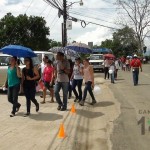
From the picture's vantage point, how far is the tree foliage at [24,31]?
6175 centimetres

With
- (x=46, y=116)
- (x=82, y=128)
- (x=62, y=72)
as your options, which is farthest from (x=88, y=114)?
(x=82, y=128)

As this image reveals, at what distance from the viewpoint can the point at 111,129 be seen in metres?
9.59

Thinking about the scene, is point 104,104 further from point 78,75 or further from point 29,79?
point 29,79

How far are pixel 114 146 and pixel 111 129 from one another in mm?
1689

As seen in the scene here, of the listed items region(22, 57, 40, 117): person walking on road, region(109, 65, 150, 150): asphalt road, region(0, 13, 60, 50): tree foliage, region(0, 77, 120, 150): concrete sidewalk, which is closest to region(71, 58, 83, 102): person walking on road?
region(0, 77, 120, 150): concrete sidewalk

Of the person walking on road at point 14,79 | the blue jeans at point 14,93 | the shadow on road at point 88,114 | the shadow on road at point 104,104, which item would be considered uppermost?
the person walking on road at point 14,79

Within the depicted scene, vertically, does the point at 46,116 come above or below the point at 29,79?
below

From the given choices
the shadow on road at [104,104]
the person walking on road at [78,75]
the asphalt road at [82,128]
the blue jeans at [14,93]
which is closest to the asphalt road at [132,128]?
the asphalt road at [82,128]

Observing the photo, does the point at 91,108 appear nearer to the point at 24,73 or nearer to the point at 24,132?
the point at 24,73

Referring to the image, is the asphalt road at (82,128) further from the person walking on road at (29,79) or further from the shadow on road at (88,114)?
the person walking on road at (29,79)

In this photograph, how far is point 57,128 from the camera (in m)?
9.55

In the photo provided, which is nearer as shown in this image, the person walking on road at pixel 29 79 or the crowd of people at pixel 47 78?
the crowd of people at pixel 47 78

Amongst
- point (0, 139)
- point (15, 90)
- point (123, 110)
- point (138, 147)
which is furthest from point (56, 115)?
point (138, 147)

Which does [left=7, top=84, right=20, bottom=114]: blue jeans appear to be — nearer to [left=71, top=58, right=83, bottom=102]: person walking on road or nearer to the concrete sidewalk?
the concrete sidewalk
